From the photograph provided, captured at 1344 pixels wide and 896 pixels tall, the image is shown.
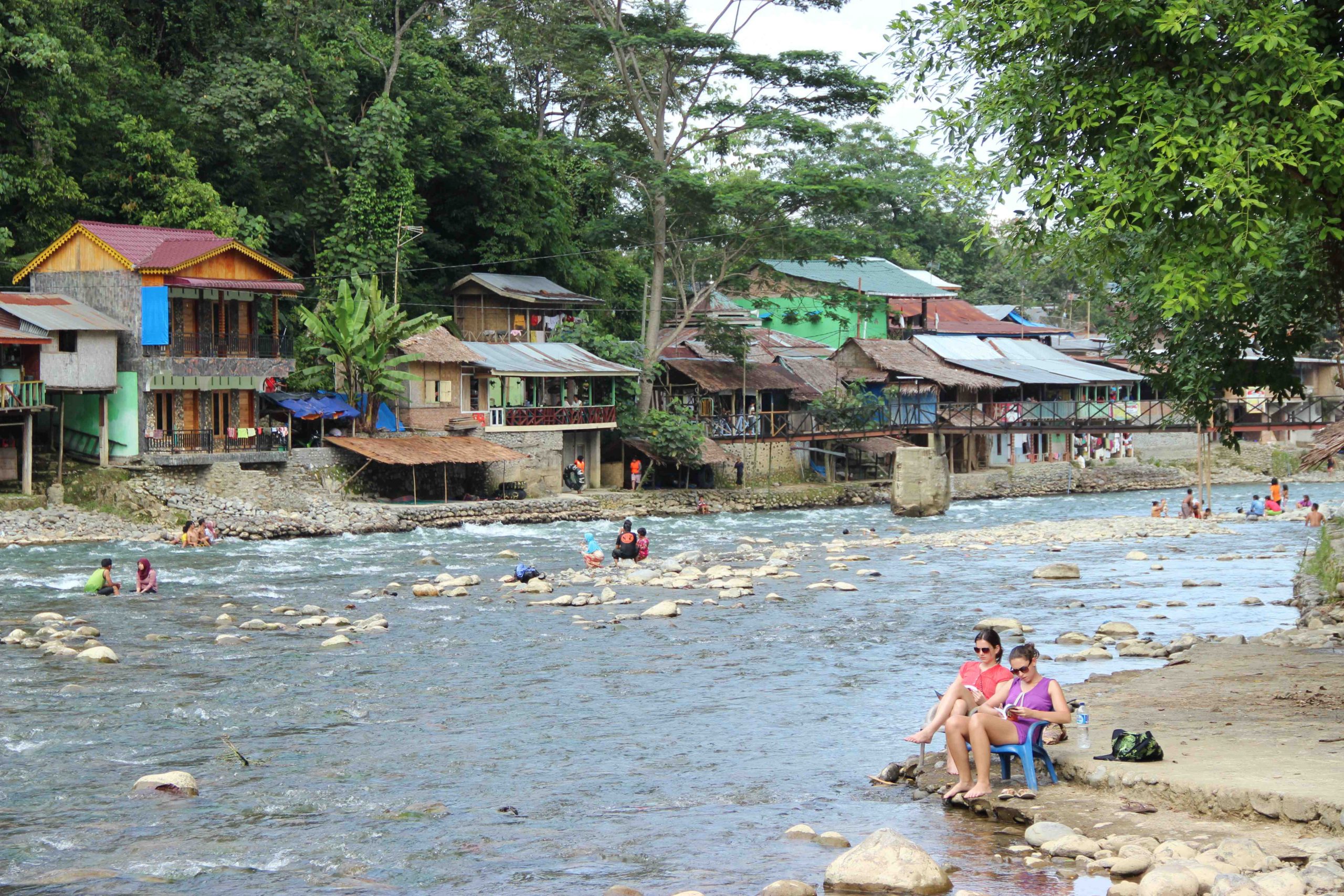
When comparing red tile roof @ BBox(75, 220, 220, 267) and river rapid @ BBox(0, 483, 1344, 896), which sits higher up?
red tile roof @ BBox(75, 220, 220, 267)

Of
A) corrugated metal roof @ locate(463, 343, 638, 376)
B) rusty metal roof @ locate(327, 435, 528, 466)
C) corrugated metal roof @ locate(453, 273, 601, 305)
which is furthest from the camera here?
corrugated metal roof @ locate(453, 273, 601, 305)

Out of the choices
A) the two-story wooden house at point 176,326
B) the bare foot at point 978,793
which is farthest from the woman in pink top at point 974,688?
the two-story wooden house at point 176,326

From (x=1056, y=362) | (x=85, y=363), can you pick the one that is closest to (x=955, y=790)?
(x=85, y=363)

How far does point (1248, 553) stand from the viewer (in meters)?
31.8

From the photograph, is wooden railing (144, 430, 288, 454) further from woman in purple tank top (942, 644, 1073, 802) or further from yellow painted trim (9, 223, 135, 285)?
woman in purple tank top (942, 644, 1073, 802)

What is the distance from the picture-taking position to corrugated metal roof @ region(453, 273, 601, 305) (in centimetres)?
5084

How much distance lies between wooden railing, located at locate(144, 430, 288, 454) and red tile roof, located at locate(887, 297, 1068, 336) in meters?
34.9

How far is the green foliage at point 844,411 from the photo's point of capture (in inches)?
2126

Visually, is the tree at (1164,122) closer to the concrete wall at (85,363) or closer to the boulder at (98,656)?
the boulder at (98,656)

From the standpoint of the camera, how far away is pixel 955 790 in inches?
423

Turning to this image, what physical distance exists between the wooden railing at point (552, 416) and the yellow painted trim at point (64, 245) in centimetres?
1254

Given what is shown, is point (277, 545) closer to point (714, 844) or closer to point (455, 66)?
point (714, 844)

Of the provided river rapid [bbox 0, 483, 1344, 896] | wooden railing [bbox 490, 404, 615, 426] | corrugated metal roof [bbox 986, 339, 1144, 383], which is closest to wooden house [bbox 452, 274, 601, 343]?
wooden railing [bbox 490, 404, 615, 426]

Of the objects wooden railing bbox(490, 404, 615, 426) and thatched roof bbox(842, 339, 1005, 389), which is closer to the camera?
wooden railing bbox(490, 404, 615, 426)
